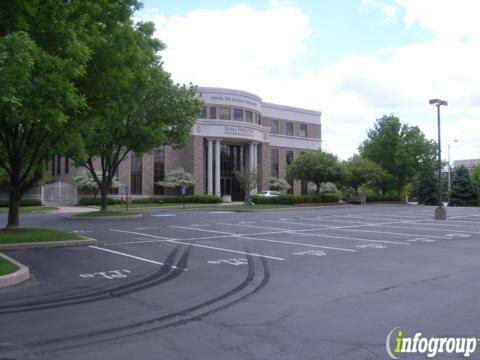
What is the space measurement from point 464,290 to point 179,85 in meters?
28.0

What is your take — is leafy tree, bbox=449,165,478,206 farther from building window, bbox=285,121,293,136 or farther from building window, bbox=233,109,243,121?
building window, bbox=233,109,243,121

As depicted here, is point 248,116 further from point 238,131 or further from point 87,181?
point 87,181

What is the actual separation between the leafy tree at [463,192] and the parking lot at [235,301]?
1854 inches

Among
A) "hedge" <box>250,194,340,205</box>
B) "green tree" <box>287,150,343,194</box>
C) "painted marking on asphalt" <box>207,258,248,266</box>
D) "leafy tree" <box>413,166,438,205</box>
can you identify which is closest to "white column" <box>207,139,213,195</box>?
"hedge" <box>250,194,340,205</box>

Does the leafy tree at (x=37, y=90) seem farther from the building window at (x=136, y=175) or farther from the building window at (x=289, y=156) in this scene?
the building window at (x=289, y=156)

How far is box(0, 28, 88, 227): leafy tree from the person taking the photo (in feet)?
29.3

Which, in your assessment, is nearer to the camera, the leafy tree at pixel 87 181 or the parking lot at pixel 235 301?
the parking lot at pixel 235 301

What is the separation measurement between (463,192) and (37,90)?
5587cm

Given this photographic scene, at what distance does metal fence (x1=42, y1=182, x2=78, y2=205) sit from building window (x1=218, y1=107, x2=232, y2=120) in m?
18.1

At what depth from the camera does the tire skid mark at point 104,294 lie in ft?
24.8

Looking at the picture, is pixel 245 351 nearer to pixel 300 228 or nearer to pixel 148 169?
pixel 300 228

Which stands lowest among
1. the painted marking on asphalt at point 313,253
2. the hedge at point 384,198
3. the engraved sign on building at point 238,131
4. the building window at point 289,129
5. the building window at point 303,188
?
the painted marking on asphalt at point 313,253

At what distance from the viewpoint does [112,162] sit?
112ft

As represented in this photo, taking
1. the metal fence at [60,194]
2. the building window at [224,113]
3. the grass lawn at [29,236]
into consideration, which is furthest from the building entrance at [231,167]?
Result: the grass lawn at [29,236]
